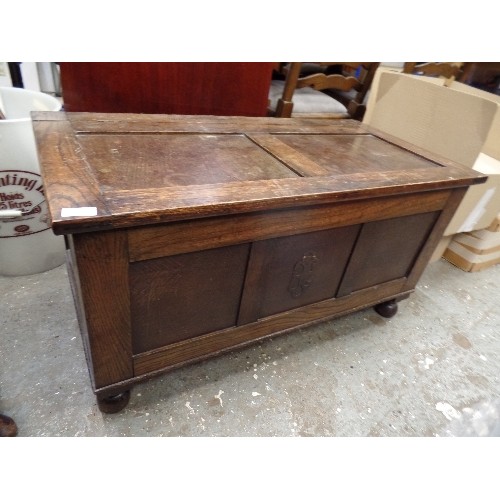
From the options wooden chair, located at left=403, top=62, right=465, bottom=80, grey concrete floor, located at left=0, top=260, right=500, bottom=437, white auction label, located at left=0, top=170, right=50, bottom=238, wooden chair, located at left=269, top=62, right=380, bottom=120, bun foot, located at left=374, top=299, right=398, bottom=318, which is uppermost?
wooden chair, located at left=403, top=62, right=465, bottom=80

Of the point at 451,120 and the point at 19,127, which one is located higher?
the point at 451,120

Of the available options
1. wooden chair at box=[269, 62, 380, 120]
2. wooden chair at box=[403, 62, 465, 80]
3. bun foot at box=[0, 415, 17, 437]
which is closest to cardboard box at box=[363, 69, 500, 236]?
wooden chair at box=[269, 62, 380, 120]

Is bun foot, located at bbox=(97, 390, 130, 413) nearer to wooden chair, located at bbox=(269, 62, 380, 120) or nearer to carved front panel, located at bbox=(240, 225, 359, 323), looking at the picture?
carved front panel, located at bbox=(240, 225, 359, 323)

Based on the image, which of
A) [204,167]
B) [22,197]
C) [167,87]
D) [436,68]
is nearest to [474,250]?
[436,68]

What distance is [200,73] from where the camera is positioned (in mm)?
1441

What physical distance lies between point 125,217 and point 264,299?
44cm

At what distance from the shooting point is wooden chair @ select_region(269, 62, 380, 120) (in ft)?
5.27

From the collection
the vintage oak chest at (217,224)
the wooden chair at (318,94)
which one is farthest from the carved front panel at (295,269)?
the wooden chair at (318,94)

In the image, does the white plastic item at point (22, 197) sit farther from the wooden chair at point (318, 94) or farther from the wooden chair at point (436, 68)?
the wooden chair at point (436, 68)

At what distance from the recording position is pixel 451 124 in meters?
1.35

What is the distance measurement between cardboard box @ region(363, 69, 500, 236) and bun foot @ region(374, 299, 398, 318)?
17.0 inches
